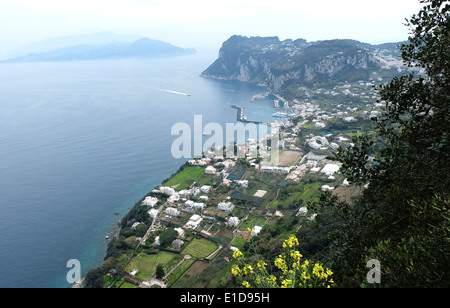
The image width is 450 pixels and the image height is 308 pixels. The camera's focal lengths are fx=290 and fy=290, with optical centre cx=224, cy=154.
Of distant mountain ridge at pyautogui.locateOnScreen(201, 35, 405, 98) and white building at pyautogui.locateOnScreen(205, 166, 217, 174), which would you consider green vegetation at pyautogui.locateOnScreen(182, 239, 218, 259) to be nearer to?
white building at pyautogui.locateOnScreen(205, 166, 217, 174)

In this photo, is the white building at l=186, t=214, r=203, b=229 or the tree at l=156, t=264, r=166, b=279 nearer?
the tree at l=156, t=264, r=166, b=279

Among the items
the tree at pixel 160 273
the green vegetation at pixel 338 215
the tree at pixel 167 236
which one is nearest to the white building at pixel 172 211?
the green vegetation at pixel 338 215

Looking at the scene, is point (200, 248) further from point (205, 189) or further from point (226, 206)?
point (205, 189)

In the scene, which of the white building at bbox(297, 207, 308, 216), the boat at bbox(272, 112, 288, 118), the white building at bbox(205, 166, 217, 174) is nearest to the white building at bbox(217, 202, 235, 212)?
the white building at bbox(297, 207, 308, 216)

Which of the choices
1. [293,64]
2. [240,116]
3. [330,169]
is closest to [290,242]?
[330,169]

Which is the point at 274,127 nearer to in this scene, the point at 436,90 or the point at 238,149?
the point at 238,149

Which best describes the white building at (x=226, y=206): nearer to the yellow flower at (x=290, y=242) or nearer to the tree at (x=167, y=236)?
the tree at (x=167, y=236)

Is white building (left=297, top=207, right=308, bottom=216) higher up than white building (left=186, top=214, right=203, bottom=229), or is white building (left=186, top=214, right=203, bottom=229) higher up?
white building (left=297, top=207, right=308, bottom=216)
